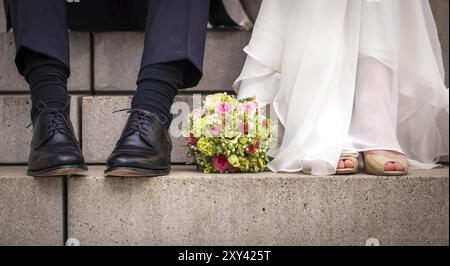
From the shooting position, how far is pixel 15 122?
1563 mm

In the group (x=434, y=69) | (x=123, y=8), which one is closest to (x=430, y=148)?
(x=434, y=69)

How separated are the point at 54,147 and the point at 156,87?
268 millimetres

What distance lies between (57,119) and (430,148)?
38.5 inches

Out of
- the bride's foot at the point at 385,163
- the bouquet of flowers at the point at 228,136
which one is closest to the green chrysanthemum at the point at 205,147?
the bouquet of flowers at the point at 228,136

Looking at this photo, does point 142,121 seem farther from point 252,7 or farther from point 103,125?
point 252,7

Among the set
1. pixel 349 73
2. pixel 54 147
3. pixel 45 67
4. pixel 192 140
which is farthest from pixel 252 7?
pixel 54 147

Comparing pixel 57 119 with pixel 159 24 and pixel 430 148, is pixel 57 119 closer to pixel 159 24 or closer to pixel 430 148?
pixel 159 24

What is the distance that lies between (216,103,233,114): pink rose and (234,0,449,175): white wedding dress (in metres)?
0.16

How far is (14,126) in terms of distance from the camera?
156 cm

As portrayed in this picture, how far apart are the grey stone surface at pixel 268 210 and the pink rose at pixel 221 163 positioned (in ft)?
0.28

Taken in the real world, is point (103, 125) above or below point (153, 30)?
below

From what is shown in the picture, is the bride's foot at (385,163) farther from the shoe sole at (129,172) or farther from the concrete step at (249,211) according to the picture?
the shoe sole at (129,172)

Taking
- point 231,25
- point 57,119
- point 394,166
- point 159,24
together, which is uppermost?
point 231,25

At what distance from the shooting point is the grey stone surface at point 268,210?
49.6 inches
